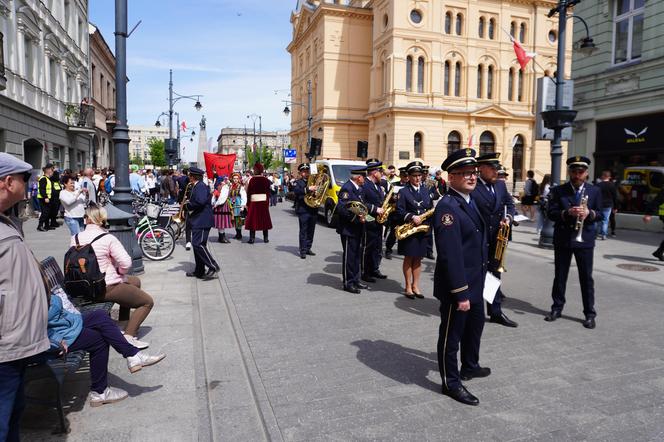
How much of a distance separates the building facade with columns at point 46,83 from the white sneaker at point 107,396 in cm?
1723

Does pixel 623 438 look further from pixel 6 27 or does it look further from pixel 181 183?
pixel 6 27

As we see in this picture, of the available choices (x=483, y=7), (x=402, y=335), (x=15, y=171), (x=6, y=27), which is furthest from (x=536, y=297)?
(x=483, y=7)

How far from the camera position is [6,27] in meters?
18.2

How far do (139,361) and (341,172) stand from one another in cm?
1335

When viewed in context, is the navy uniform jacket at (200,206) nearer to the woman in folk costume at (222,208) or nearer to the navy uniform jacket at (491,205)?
the woman in folk costume at (222,208)

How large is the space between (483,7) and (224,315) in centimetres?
4317

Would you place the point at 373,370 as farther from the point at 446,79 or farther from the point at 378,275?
the point at 446,79

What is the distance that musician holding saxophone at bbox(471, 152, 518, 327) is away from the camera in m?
5.98

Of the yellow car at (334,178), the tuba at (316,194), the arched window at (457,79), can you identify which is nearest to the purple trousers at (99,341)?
the tuba at (316,194)

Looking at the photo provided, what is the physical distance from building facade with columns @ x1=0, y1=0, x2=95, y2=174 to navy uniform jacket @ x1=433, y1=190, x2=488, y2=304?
1854 centimetres

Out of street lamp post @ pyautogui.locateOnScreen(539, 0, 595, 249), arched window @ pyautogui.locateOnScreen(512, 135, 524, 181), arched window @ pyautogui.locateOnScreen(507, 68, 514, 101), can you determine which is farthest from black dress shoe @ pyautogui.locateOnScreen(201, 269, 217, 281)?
arched window @ pyautogui.locateOnScreen(507, 68, 514, 101)

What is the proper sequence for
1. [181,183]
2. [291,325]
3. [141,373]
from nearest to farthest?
1. [141,373]
2. [291,325]
3. [181,183]

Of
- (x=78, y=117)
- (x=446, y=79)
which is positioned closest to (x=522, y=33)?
(x=446, y=79)

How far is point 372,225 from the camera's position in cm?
838
